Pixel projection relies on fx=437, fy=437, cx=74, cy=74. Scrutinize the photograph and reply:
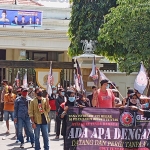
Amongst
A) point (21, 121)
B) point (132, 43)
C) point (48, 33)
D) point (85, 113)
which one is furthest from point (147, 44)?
point (48, 33)

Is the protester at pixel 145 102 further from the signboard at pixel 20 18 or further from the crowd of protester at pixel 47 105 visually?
the signboard at pixel 20 18

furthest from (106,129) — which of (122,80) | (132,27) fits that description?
(122,80)

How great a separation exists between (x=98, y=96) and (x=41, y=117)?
4.55 ft

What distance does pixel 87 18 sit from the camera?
2255 centimetres

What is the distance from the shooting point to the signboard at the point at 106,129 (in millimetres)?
7977

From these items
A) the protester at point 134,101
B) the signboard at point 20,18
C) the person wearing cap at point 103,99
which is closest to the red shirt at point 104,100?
the person wearing cap at point 103,99

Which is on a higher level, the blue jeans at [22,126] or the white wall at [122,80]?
the blue jeans at [22,126]

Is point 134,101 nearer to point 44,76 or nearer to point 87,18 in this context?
point 44,76

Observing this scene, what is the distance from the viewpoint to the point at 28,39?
2772 centimetres

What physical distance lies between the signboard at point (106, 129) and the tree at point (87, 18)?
14327mm

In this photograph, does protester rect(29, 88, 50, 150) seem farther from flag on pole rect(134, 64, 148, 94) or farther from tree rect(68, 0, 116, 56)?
tree rect(68, 0, 116, 56)

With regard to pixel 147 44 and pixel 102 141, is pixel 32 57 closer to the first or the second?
pixel 147 44

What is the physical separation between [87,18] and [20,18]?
6514 millimetres

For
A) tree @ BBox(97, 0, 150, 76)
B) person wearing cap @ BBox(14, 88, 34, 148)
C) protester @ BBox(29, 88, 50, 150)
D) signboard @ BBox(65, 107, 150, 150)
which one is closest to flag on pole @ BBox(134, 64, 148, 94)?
signboard @ BBox(65, 107, 150, 150)
